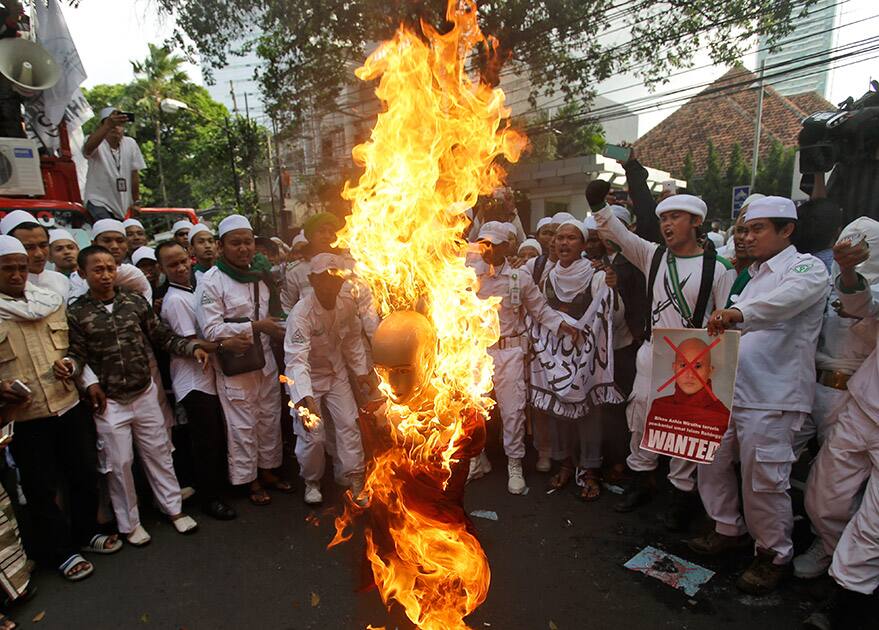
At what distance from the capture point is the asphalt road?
3387 mm

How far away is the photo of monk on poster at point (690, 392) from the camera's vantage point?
346cm

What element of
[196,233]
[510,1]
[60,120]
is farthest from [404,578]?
[510,1]

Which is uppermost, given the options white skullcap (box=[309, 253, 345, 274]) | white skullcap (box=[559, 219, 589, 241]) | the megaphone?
the megaphone

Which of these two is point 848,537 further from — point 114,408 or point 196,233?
point 196,233

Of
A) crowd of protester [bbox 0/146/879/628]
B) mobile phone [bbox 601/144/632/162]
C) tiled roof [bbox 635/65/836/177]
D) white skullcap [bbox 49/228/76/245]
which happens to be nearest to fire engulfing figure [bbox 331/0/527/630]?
mobile phone [bbox 601/144/632/162]

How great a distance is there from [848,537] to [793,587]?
2.53 ft

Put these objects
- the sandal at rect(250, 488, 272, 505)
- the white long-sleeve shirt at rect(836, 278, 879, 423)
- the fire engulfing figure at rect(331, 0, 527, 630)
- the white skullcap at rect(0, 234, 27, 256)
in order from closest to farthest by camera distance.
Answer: the fire engulfing figure at rect(331, 0, 527, 630) < the white long-sleeve shirt at rect(836, 278, 879, 423) < the white skullcap at rect(0, 234, 27, 256) < the sandal at rect(250, 488, 272, 505)

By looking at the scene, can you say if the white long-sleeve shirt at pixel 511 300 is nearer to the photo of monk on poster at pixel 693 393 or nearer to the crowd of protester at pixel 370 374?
the crowd of protester at pixel 370 374

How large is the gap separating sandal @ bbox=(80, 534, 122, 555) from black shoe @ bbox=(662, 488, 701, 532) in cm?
454

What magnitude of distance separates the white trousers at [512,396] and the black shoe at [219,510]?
2.66 metres

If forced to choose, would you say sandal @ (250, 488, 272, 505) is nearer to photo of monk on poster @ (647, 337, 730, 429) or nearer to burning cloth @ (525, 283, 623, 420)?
burning cloth @ (525, 283, 623, 420)

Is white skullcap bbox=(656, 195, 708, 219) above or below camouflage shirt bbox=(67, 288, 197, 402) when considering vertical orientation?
above

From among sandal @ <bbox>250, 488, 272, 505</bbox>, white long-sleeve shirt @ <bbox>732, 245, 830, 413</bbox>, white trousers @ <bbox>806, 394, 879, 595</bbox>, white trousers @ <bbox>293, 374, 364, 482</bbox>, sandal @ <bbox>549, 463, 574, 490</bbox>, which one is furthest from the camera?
sandal @ <bbox>549, 463, 574, 490</bbox>

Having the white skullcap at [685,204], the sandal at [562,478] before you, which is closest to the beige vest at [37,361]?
the sandal at [562,478]
